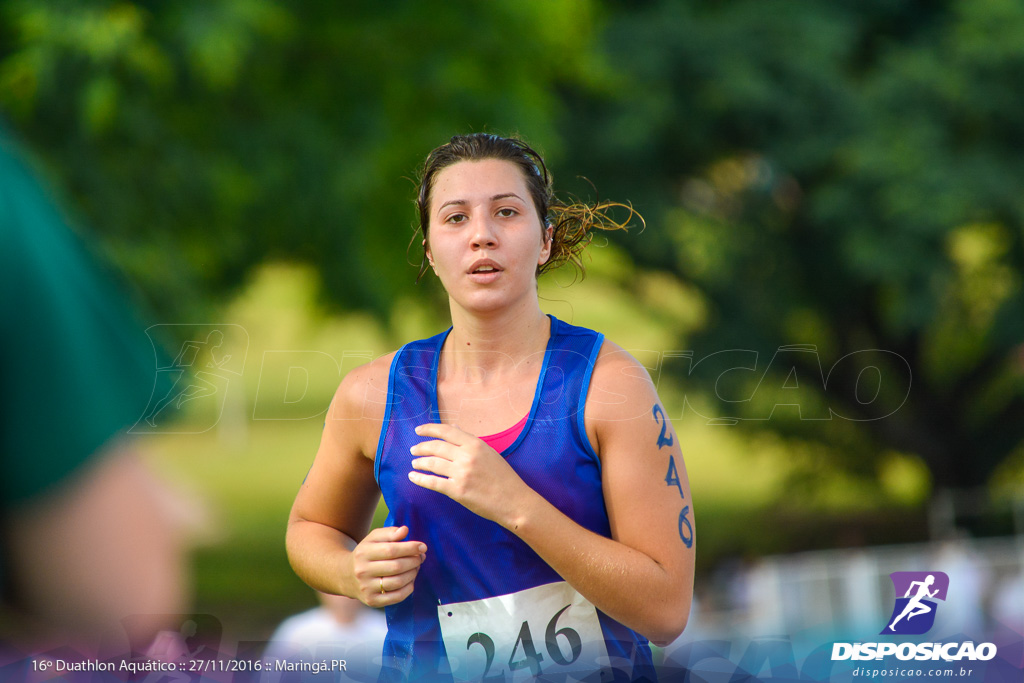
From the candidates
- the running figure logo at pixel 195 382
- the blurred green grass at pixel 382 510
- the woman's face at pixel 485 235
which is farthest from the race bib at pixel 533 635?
the blurred green grass at pixel 382 510

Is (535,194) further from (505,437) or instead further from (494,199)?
(505,437)

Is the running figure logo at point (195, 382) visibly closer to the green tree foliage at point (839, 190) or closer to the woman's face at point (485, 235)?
the woman's face at point (485, 235)

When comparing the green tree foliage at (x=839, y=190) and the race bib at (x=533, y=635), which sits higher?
the green tree foliage at (x=839, y=190)

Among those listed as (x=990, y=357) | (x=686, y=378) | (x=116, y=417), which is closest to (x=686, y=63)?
(x=686, y=378)

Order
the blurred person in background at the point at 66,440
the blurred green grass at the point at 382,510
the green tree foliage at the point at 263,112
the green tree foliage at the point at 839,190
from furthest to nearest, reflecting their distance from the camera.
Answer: the green tree foliage at the point at 839,190 → the blurred green grass at the point at 382,510 → the green tree foliage at the point at 263,112 → the blurred person in background at the point at 66,440

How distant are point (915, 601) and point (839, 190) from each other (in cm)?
777

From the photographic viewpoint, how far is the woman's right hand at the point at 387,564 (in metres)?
1.66

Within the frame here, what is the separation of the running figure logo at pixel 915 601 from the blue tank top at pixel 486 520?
93 cm

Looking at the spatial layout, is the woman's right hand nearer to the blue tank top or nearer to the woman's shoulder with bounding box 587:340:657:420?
the blue tank top

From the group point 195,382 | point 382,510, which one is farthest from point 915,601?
point 382,510

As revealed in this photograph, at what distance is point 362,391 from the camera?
6.22 feet

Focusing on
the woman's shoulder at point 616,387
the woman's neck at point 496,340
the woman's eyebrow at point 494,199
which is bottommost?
the woman's shoulder at point 616,387

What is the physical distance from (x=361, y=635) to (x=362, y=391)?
5.52ft

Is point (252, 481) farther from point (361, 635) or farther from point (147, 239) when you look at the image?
point (361, 635)
